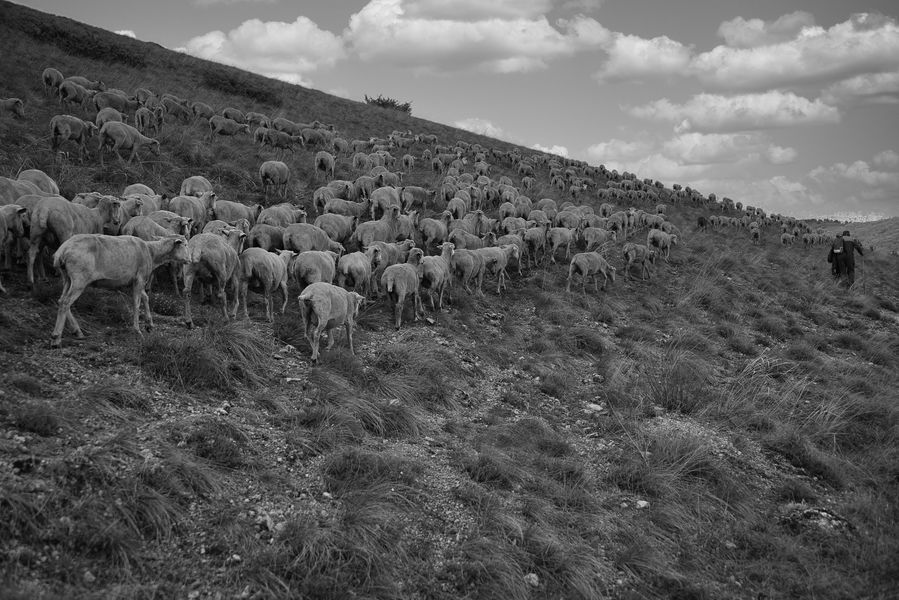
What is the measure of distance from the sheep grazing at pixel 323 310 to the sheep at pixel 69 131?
12015mm

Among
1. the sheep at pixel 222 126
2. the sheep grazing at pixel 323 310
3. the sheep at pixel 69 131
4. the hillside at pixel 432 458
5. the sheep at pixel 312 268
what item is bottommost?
the hillside at pixel 432 458

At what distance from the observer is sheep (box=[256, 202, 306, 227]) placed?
15359 millimetres

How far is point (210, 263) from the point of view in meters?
10.9

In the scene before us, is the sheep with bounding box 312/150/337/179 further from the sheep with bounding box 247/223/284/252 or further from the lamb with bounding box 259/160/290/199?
the sheep with bounding box 247/223/284/252

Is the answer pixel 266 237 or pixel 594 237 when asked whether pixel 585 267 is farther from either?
pixel 266 237

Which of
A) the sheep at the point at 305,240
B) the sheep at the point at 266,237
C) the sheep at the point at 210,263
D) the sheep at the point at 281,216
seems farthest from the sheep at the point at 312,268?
the sheep at the point at 281,216

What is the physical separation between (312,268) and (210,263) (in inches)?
82.8

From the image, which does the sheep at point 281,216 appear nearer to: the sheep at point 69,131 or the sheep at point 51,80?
the sheep at point 69,131

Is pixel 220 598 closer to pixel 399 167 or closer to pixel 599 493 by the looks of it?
pixel 599 493

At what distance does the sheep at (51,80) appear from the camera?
82.3 ft

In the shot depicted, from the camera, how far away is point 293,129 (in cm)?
3156

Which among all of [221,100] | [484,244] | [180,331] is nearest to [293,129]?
[221,100]

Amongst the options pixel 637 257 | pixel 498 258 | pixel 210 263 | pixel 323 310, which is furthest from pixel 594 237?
pixel 210 263

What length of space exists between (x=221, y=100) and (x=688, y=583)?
128 ft
